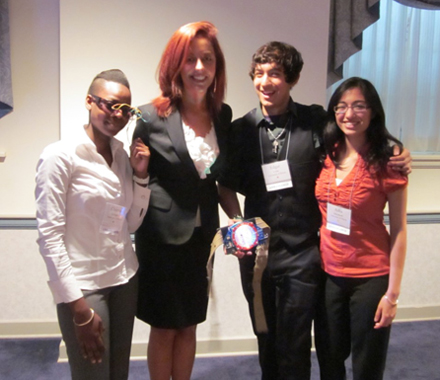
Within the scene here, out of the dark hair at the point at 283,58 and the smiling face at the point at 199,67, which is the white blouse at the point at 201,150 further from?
the dark hair at the point at 283,58

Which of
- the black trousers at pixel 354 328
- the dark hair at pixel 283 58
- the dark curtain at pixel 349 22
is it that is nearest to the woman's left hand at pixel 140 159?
the dark hair at pixel 283 58

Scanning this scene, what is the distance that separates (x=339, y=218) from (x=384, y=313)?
0.37 metres

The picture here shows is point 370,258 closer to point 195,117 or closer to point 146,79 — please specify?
point 195,117

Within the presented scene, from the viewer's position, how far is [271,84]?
139 centimetres

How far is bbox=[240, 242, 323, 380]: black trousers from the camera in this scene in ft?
4.79

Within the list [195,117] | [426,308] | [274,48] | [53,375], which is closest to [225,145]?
[195,117]

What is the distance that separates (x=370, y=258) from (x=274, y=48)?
848mm

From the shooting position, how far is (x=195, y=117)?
5.16 ft

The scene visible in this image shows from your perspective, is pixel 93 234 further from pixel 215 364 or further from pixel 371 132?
pixel 215 364

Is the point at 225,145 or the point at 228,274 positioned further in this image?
the point at 228,274

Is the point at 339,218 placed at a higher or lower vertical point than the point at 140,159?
lower

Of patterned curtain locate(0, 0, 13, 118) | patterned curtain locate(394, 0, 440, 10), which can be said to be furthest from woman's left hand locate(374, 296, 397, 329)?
patterned curtain locate(0, 0, 13, 118)

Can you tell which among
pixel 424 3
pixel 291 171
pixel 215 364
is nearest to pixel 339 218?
A: pixel 291 171

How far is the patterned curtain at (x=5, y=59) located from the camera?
2.25 m
